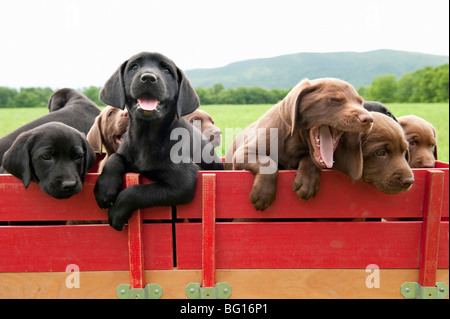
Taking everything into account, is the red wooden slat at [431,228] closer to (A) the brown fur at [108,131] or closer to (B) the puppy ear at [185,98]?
(B) the puppy ear at [185,98]

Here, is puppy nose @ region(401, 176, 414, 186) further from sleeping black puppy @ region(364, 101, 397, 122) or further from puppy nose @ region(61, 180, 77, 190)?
puppy nose @ region(61, 180, 77, 190)

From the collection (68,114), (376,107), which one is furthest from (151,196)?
(68,114)

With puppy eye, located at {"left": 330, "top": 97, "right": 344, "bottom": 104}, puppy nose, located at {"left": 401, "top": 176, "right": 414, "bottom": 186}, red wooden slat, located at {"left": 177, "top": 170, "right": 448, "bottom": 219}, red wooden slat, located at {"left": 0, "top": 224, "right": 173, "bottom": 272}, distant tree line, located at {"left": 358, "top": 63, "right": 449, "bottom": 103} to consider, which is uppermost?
distant tree line, located at {"left": 358, "top": 63, "right": 449, "bottom": 103}

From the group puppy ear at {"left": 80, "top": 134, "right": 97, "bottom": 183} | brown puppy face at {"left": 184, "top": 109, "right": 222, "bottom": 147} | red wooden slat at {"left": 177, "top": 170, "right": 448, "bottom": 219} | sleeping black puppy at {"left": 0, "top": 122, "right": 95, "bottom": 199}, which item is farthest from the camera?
brown puppy face at {"left": 184, "top": 109, "right": 222, "bottom": 147}

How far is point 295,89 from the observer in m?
2.26

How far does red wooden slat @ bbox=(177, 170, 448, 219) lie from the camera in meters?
2.21

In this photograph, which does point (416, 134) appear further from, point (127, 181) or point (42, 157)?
point (42, 157)

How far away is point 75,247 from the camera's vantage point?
2.25 meters

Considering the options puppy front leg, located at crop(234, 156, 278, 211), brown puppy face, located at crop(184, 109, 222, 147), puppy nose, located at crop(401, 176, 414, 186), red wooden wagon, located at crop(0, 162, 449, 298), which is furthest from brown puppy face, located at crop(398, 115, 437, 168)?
brown puppy face, located at crop(184, 109, 222, 147)

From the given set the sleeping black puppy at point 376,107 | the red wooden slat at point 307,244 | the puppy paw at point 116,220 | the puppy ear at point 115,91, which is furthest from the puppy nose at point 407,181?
the puppy ear at point 115,91

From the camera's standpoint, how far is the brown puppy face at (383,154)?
217 cm

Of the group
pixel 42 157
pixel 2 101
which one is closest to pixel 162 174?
pixel 42 157

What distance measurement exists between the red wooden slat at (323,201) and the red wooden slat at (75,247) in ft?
0.81

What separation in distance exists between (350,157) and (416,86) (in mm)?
68704
